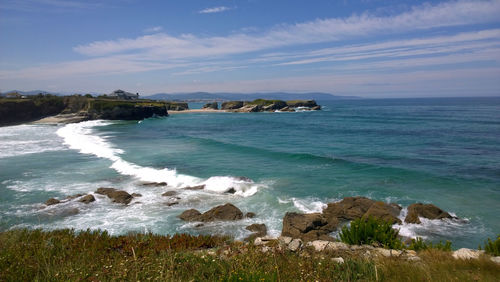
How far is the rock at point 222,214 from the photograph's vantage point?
14305 mm

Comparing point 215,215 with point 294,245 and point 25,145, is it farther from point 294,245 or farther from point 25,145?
point 25,145

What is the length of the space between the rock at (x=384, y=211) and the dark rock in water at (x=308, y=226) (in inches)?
71.6

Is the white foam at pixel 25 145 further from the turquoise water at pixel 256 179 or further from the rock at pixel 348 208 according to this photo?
the rock at pixel 348 208

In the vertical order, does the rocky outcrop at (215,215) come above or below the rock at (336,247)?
below

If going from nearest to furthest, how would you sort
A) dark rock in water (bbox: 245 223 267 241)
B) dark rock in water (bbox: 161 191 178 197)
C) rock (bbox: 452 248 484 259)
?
1. rock (bbox: 452 248 484 259)
2. dark rock in water (bbox: 245 223 267 241)
3. dark rock in water (bbox: 161 191 178 197)

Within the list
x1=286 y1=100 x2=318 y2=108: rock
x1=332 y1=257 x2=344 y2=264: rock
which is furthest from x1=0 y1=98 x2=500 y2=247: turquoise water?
x1=286 y1=100 x2=318 y2=108: rock

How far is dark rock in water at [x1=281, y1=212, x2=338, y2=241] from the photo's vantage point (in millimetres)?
12016

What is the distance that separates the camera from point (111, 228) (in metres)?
13.2

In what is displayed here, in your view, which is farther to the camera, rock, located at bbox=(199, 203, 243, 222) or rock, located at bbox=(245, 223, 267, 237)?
rock, located at bbox=(199, 203, 243, 222)

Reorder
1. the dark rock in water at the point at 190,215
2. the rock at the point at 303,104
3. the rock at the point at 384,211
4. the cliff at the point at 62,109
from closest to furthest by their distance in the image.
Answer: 1. the rock at the point at 384,211
2. the dark rock in water at the point at 190,215
3. the cliff at the point at 62,109
4. the rock at the point at 303,104

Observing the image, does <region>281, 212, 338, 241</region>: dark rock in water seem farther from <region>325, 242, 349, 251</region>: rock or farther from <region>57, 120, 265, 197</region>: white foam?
<region>57, 120, 265, 197</region>: white foam

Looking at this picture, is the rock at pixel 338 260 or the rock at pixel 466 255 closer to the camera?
the rock at pixel 338 260

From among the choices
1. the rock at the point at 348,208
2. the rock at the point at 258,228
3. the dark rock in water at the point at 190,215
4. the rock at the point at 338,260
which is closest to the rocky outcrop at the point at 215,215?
the dark rock in water at the point at 190,215

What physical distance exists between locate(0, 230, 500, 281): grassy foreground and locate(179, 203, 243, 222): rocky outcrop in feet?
21.8
